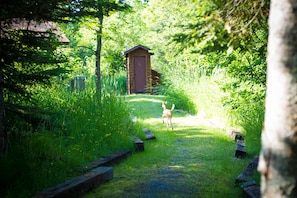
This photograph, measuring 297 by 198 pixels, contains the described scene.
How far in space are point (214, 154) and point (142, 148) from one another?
1361 mm

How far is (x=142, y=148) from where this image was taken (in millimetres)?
7219

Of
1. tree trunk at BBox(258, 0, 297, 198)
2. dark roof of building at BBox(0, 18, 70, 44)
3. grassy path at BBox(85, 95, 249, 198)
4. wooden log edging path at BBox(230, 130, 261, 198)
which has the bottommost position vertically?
grassy path at BBox(85, 95, 249, 198)

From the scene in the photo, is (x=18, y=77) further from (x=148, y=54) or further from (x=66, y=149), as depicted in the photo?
(x=148, y=54)

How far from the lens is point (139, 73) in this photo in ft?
77.7

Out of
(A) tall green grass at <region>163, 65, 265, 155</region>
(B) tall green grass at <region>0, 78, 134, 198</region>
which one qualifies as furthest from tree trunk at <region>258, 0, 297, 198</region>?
(A) tall green grass at <region>163, 65, 265, 155</region>

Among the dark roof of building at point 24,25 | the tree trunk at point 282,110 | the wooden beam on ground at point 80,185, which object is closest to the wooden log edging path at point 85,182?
the wooden beam on ground at point 80,185

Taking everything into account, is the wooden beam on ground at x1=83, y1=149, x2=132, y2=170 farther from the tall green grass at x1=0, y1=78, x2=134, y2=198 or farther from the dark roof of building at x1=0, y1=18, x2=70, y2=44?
the dark roof of building at x1=0, y1=18, x2=70, y2=44

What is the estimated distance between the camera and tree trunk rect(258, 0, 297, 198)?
201cm

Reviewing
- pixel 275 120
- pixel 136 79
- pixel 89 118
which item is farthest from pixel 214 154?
pixel 136 79

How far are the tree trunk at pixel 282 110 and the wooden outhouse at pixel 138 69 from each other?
2151 centimetres

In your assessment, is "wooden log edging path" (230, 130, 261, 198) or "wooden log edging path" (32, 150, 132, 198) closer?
"wooden log edging path" (230, 130, 261, 198)

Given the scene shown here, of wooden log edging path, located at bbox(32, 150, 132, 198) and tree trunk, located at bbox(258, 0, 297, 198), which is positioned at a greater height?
tree trunk, located at bbox(258, 0, 297, 198)

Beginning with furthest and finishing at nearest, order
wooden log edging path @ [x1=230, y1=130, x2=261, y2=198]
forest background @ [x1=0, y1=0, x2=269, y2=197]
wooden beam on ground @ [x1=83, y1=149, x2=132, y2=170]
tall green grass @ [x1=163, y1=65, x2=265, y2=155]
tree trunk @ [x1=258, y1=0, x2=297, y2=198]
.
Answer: tall green grass @ [x1=163, y1=65, x2=265, y2=155] → wooden beam on ground @ [x1=83, y1=149, x2=132, y2=170] → forest background @ [x1=0, y1=0, x2=269, y2=197] → wooden log edging path @ [x1=230, y1=130, x2=261, y2=198] → tree trunk @ [x1=258, y1=0, x2=297, y2=198]

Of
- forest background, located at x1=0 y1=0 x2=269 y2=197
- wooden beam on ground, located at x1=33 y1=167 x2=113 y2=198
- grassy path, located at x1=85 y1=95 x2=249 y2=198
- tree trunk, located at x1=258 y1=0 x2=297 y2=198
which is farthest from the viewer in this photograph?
grassy path, located at x1=85 y1=95 x2=249 y2=198
